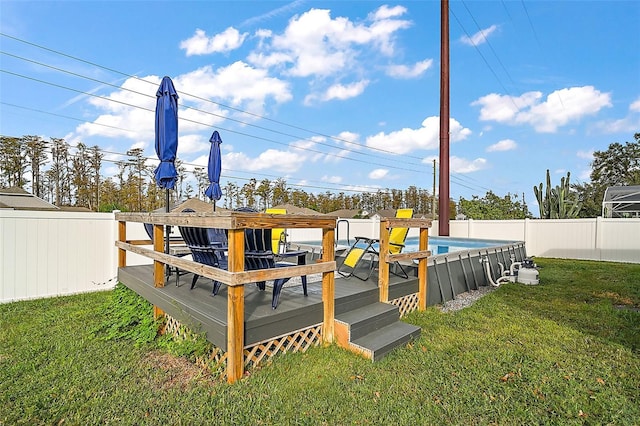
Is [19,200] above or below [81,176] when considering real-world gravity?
below

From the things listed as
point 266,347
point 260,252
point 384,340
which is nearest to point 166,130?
point 260,252

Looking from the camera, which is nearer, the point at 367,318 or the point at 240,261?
the point at 240,261

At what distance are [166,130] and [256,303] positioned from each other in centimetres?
252

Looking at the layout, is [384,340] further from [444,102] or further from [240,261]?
[444,102]

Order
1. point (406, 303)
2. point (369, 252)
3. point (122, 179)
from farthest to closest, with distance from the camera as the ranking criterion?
point (122, 179) → point (369, 252) → point (406, 303)

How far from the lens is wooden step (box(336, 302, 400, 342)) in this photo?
3.40m

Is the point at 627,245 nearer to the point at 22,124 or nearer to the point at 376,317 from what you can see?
the point at 376,317

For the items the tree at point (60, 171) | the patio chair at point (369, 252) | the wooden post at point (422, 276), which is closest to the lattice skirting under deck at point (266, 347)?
the patio chair at point (369, 252)

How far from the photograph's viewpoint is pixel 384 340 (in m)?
3.40

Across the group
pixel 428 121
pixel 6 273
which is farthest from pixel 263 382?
pixel 428 121

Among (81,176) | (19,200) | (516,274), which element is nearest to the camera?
(516,274)

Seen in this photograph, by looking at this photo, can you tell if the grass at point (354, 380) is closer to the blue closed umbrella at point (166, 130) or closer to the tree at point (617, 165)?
the blue closed umbrella at point (166, 130)

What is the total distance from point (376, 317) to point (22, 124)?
21623 mm

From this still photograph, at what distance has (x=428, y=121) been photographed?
19.9 m
